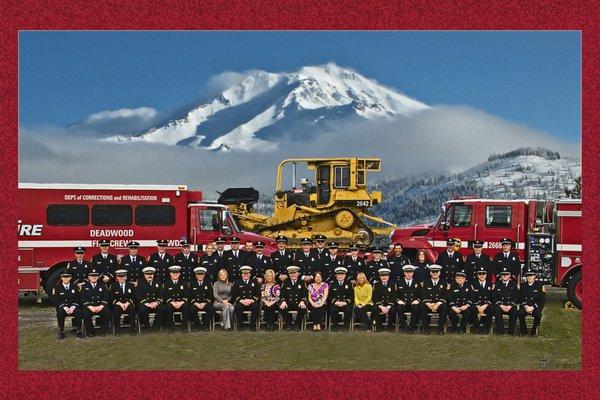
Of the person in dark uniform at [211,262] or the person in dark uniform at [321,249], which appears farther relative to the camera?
the person in dark uniform at [321,249]

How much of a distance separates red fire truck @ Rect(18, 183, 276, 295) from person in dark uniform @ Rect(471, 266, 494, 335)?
4.76 m

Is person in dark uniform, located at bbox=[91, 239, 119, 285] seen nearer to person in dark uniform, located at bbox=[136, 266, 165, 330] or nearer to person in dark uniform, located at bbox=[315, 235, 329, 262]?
person in dark uniform, located at bbox=[136, 266, 165, 330]

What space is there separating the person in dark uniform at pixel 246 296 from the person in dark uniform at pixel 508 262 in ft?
14.0

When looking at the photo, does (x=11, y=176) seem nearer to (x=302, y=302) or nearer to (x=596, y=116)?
(x=302, y=302)

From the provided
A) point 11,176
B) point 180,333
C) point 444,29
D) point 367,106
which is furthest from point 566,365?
point 11,176

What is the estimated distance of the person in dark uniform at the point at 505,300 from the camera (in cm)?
1296

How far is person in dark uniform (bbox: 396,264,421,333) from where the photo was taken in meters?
13.0

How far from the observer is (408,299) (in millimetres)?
13117

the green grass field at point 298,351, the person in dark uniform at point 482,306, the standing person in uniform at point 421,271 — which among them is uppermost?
the standing person in uniform at point 421,271

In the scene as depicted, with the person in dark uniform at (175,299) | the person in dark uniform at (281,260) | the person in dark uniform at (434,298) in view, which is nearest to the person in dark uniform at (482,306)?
the person in dark uniform at (434,298)

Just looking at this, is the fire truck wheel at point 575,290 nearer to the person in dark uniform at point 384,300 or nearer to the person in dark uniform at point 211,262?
the person in dark uniform at point 384,300

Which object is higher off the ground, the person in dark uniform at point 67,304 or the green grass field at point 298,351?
the person in dark uniform at point 67,304

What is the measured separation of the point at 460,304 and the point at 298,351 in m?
2.92

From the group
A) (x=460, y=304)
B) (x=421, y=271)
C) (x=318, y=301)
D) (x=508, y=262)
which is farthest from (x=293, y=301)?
(x=508, y=262)
